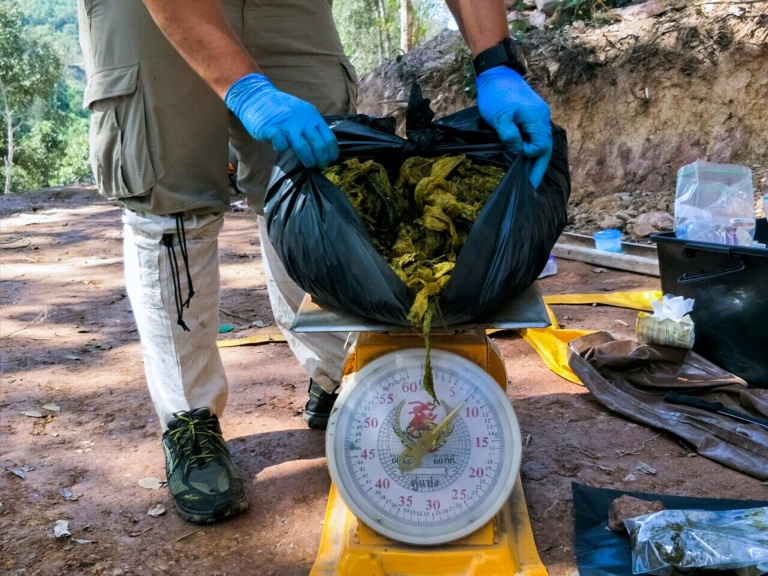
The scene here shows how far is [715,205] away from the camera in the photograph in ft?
9.66

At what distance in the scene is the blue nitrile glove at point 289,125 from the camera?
4.74 feet

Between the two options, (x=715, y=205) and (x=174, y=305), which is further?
(x=715, y=205)

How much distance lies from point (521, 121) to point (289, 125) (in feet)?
1.72

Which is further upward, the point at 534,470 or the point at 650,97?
the point at 650,97

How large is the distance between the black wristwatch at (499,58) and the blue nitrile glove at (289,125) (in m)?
0.54

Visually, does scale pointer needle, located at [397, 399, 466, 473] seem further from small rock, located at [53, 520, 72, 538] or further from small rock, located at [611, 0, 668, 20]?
small rock, located at [611, 0, 668, 20]

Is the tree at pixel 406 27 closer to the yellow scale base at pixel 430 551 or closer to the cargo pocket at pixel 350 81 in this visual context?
the cargo pocket at pixel 350 81

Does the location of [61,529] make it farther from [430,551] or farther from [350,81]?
[350,81]

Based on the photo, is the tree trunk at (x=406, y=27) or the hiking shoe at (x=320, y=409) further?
the tree trunk at (x=406, y=27)

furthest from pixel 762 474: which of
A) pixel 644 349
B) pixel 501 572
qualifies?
pixel 501 572

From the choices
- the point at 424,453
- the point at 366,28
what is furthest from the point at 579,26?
the point at 366,28

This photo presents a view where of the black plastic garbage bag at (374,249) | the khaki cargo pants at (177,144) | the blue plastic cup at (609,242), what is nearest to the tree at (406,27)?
the blue plastic cup at (609,242)

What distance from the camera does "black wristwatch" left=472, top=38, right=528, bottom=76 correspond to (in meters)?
1.79

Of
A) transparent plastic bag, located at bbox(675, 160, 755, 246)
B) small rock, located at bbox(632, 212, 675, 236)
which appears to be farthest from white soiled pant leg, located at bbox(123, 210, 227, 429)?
small rock, located at bbox(632, 212, 675, 236)
